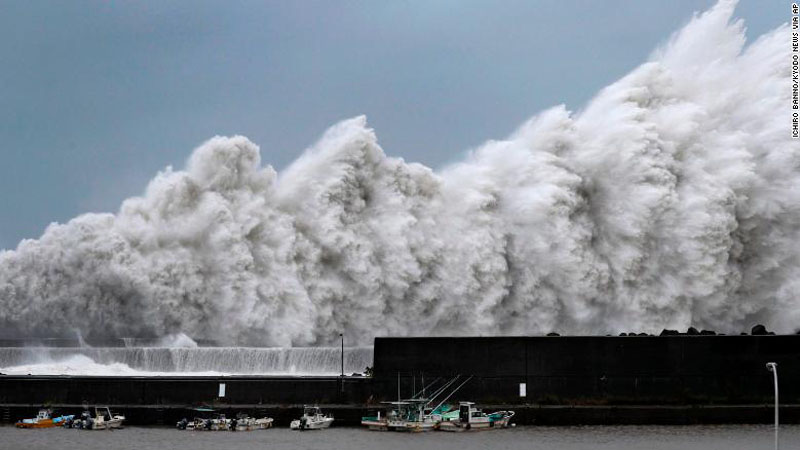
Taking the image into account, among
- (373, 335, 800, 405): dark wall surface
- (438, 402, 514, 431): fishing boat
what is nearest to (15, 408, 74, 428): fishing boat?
(373, 335, 800, 405): dark wall surface

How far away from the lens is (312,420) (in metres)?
28.6

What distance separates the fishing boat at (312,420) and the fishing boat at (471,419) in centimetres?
291

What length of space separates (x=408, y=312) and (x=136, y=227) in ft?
34.5

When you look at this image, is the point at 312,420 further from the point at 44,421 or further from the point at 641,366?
the point at 641,366

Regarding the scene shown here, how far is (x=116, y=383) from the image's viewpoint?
101ft

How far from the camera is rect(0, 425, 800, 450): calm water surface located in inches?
1003

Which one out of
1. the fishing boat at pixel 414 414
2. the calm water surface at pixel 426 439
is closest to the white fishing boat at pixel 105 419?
the calm water surface at pixel 426 439

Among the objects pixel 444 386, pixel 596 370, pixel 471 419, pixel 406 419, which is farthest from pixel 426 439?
pixel 596 370

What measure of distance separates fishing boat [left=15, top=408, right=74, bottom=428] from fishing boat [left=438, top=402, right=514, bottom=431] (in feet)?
32.7

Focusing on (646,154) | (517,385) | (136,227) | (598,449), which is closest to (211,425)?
(517,385)

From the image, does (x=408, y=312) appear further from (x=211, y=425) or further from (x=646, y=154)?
(x=211, y=425)

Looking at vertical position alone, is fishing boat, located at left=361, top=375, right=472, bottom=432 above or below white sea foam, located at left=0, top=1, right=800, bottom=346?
below

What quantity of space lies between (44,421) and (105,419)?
1.56 metres

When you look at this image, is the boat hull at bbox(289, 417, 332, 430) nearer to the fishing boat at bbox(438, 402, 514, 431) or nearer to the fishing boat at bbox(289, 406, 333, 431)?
the fishing boat at bbox(289, 406, 333, 431)
